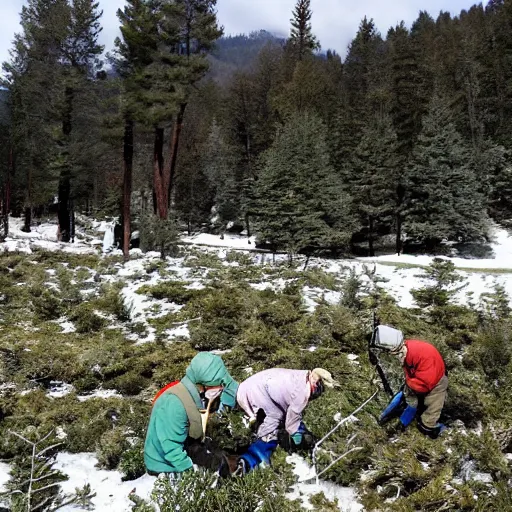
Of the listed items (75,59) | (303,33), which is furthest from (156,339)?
(303,33)

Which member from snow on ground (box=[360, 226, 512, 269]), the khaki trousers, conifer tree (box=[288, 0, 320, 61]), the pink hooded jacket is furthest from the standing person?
conifer tree (box=[288, 0, 320, 61])

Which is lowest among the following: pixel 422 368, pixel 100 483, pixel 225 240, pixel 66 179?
pixel 225 240

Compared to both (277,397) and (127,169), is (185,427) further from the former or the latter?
(127,169)

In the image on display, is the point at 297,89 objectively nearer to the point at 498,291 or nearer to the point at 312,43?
the point at 312,43

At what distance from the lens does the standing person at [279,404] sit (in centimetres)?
453

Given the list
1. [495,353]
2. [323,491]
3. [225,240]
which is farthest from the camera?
[225,240]

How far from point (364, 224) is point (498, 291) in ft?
66.6

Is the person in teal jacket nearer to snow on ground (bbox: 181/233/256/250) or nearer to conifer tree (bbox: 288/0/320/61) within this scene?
snow on ground (bbox: 181/233/256/250)

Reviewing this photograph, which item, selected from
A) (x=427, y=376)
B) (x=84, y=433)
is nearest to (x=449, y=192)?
(x=427, y=376)

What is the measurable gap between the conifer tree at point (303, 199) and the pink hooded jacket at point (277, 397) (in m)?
12.6

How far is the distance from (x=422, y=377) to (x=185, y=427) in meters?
2.85

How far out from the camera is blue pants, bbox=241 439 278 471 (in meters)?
4.36

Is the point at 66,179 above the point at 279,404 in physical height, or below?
above

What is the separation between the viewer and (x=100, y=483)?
183 inches
